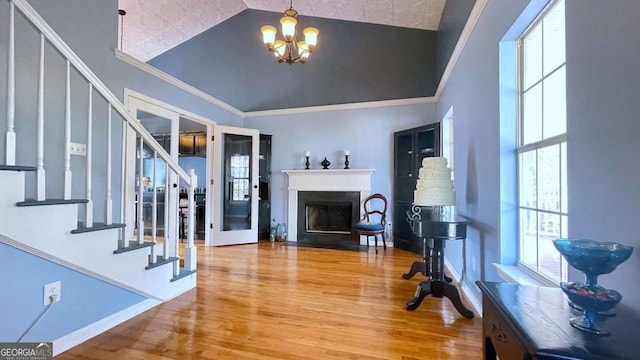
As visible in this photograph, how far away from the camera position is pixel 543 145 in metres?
1.50

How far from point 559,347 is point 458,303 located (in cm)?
168

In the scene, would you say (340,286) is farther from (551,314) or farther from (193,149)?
(193,149)

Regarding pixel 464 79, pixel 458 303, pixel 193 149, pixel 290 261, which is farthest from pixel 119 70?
pixel 458 303

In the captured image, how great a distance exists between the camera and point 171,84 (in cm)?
375

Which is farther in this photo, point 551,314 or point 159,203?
point 159,203

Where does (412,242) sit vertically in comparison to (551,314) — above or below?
below

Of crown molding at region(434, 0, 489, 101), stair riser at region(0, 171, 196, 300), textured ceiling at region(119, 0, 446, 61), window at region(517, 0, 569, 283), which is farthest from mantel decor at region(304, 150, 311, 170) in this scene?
window at region(517, 0, 569, 283)

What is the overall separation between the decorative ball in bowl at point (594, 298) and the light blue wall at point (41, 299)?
242 centimetres

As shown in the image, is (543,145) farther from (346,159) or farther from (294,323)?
(346,159)

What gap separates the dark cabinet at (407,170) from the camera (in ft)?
13.5

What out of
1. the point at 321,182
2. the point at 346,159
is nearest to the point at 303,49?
the point at 346,159

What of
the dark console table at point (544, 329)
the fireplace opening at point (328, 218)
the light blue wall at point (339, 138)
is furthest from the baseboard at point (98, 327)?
the light blue wall at point (339, 138)

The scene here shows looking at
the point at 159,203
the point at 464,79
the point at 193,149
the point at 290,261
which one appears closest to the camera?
the point at 464,79

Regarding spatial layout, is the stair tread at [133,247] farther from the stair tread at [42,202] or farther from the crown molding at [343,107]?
the crown molding at [343,107]
